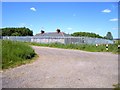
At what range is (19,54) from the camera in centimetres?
1458

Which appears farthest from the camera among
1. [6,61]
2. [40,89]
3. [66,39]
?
[66,39]

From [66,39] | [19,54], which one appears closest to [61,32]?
[66,39]

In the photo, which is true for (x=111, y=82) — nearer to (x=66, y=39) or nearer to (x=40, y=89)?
(x=40, y=89)

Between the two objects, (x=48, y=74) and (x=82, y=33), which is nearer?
(x=48, y=74)

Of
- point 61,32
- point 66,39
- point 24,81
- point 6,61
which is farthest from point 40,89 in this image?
point 61,32

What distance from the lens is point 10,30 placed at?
4336 inches

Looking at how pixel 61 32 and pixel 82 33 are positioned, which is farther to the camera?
pixel 82 33

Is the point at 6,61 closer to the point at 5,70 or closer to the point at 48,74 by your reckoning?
the point at 5,70

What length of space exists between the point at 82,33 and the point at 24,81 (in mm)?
103950

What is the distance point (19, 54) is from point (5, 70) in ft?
12.5

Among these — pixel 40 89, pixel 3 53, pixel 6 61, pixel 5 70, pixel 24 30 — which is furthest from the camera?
pixel 24 30

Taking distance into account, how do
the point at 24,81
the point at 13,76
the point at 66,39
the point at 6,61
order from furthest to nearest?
the point at 66,39
the point at 6,61
the point at 13,76
the point at 24,81

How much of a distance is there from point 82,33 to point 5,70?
334 ft

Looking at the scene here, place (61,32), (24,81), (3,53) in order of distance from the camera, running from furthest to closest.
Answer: (61,32) → (3,53) → (24,81)
